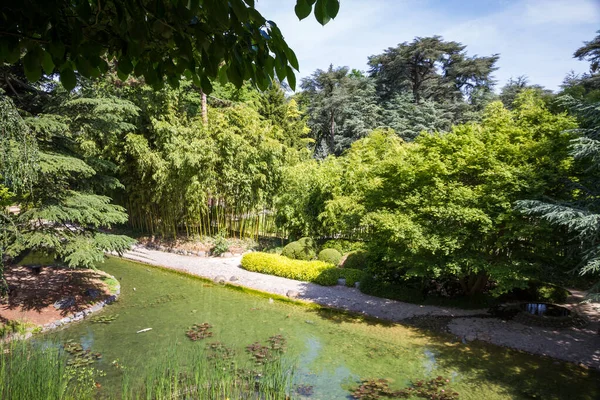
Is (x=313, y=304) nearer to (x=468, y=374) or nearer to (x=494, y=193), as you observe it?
(x=468, y=374)

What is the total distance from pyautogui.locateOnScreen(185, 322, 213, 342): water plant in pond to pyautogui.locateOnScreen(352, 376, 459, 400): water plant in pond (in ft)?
10.4

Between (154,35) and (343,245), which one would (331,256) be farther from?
(154,35)

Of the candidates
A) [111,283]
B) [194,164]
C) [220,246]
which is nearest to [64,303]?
[111,283]

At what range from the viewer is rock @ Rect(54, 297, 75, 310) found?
819 cm

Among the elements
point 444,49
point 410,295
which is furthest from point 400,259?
point 444,49

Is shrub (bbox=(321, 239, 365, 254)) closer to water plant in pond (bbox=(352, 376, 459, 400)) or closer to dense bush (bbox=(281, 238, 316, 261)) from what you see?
dense bush (bbox=(281, 238, 316, 261))

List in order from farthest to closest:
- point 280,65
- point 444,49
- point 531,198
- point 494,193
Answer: point 444,49
point 494,193
point 531,198
point 280,65

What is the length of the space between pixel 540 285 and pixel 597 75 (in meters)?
14.0

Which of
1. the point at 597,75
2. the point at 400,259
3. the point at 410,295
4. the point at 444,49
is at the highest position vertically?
the point at 444,49

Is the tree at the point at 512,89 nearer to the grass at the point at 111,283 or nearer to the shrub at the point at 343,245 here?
the shrub at the point at 343,245

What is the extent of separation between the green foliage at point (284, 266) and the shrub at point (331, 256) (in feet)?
1.97

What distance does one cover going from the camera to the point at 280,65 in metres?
1.79

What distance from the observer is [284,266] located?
11.1 metres

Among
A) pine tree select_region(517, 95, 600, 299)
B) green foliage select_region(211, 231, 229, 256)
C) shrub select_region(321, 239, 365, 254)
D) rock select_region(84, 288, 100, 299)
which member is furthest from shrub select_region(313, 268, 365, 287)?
rock select_region(84, 288, 100, 299)
